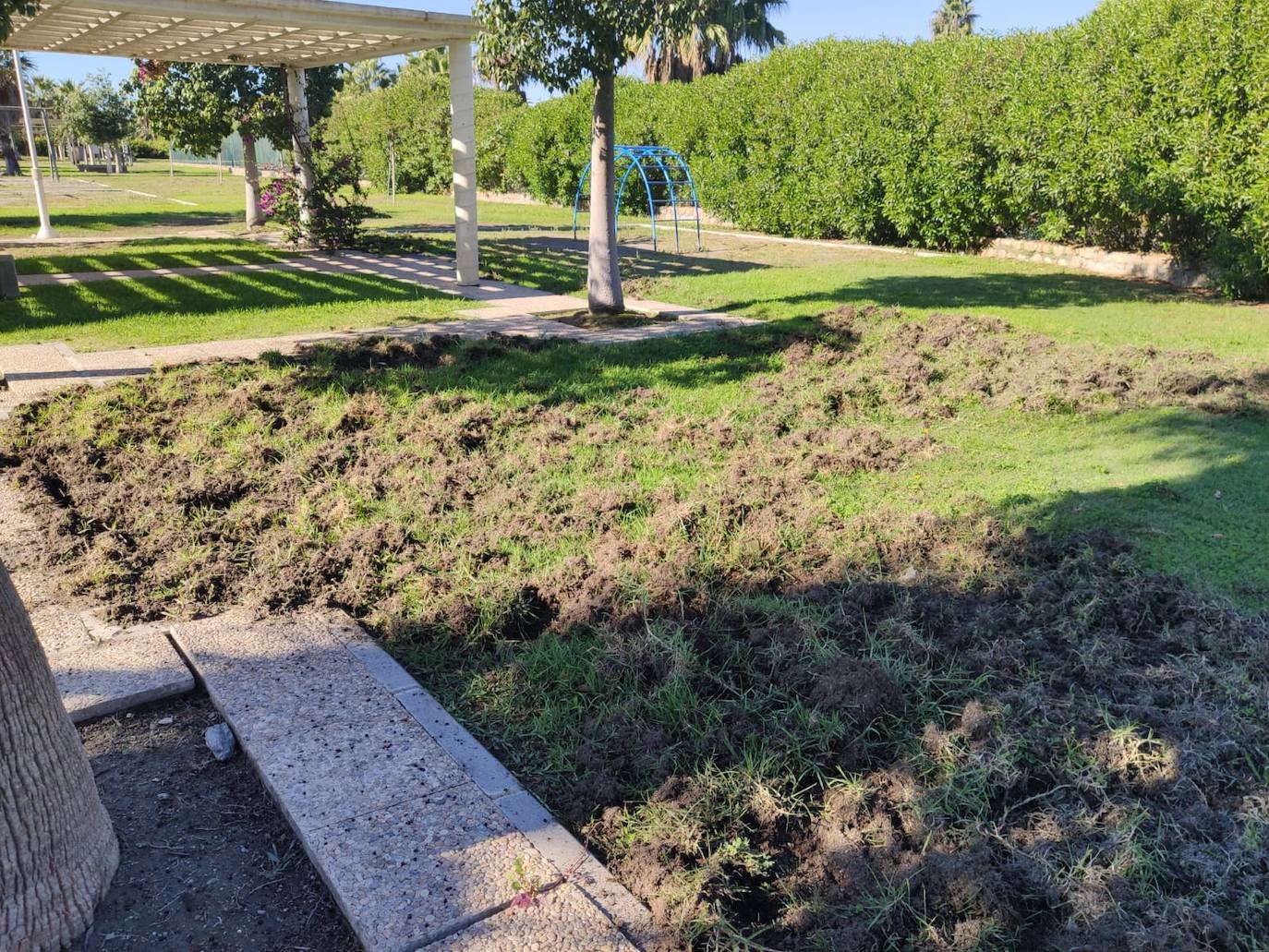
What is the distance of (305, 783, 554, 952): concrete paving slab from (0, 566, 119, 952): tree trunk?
0.53m

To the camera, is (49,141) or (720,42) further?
(720,42)

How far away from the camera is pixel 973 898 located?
7.25 ft

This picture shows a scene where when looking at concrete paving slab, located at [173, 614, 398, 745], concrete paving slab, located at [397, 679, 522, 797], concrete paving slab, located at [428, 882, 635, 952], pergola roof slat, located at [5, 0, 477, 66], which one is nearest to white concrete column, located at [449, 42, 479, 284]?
pergola roof slat, located at [5, 0, 477, 66]

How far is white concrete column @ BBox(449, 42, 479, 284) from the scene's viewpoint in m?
11.5

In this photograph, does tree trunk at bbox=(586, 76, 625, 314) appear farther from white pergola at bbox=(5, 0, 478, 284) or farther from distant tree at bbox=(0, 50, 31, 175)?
distant tree at bbox=(0, 50, 31, 175)

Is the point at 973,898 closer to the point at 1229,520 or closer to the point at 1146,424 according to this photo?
the point at 1229,520

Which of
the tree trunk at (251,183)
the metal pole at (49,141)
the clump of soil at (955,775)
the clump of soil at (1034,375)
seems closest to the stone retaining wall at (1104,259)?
the clump of soil at (1034,375)

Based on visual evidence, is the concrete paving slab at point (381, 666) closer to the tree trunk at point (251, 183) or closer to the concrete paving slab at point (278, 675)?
the concrete paving slab at point (278, 675)

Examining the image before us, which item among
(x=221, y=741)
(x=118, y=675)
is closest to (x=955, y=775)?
(x=221, y=741)

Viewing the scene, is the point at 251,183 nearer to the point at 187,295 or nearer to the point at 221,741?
the point at 187,295

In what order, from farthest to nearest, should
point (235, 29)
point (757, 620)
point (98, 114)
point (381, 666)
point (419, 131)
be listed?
point (98, 114)
point (419, 131)
point (235, 29)
point (757, 620)
point (381, 666)

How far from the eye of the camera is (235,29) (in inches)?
449

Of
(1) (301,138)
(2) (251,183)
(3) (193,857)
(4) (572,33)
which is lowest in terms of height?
(3) (193,857)

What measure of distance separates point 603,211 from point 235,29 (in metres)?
5.67
